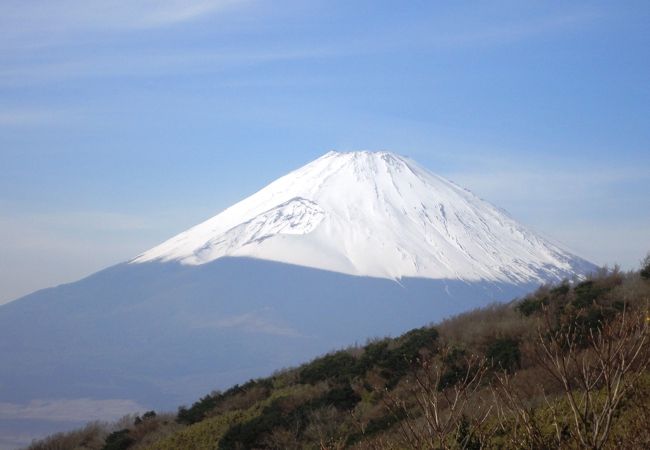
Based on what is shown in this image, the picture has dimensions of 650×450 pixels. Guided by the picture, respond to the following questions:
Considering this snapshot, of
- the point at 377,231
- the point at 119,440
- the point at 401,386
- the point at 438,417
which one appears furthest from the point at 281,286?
the point at 438,417

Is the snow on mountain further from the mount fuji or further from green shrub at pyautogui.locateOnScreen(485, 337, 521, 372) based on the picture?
green shrub at pyautogui.locateOnScreen(485, 337, 521, 372)

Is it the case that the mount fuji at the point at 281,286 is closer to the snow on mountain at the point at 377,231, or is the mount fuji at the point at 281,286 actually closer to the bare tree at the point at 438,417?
the snow on mountain at the point at 377,231

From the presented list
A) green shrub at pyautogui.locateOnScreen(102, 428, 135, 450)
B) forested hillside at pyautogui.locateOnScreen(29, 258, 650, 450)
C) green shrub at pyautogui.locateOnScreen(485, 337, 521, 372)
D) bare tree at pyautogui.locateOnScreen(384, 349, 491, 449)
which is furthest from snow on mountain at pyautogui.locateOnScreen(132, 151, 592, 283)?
bare tree at pyautogui.locateOnScreen(384, 349, 491, 449)

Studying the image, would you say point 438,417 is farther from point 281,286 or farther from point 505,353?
point 281,286

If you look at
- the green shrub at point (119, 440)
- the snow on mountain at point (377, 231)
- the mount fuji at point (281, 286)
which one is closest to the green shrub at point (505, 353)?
the green shrub at point (119, 440)

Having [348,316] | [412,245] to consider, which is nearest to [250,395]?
[348,316]

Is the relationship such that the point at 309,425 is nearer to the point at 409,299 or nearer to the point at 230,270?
the point at 409,299
